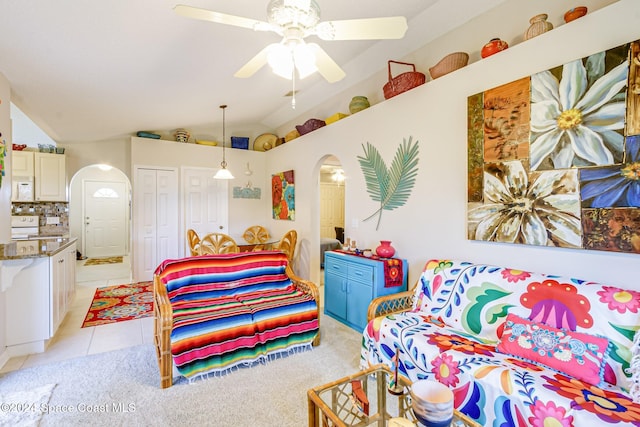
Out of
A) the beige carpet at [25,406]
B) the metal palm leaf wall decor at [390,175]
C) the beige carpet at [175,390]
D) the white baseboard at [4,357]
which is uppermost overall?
the metal palm leaf wall decor at [390,175]

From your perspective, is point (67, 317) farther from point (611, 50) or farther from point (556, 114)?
point (611, 50)

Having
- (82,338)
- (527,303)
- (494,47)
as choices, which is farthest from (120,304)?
(494,47)

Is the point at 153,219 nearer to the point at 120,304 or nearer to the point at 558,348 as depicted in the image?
the point at 120,304

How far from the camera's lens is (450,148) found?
269 cm

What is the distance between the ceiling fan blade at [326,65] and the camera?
5.62 feet

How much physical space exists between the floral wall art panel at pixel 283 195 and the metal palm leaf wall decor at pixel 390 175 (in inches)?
72.6

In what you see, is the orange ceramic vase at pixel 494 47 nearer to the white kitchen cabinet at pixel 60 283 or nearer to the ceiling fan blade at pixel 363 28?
the ceiling fan blade at pixel 363 28

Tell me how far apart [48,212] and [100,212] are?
6.79 feet

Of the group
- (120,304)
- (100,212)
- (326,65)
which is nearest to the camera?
(326,65)

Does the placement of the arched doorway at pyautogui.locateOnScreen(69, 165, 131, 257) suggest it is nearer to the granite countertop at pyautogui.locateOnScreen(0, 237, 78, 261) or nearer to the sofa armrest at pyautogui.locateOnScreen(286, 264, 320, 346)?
the granite countertop at pyautogui.locateOnScreen(0, 237, 78, 261)

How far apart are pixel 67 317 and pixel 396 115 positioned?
459 cm

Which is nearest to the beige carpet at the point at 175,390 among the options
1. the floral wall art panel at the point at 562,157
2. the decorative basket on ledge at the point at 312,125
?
the floral wall art panel at the point at 562,157

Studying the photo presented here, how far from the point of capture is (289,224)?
5.34 meters

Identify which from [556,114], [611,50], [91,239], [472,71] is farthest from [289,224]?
[91,239]
